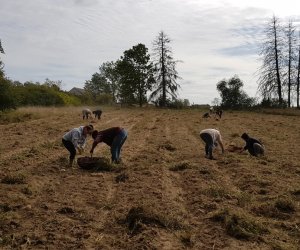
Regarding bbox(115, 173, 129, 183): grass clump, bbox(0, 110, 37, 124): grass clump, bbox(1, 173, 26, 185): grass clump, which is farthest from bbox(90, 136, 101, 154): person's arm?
bbox(0, 110, 37, 124): grass clump

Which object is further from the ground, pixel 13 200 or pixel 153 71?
pixel 153 71

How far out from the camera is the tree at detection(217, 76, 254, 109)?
176ft

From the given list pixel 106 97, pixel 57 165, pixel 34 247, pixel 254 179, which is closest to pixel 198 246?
pixel 34 247

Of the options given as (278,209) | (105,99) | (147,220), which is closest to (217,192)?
(278,209)

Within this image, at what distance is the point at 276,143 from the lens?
19.1m

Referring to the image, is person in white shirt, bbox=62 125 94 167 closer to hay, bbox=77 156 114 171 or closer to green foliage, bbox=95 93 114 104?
hay, bbox=77 156 114 171

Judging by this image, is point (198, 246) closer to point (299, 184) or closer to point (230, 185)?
point (230, 185)

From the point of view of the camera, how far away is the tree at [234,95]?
5366cm

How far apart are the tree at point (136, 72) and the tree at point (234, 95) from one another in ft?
37.9

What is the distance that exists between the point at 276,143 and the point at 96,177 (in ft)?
35.1

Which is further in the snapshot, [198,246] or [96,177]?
[96,177]

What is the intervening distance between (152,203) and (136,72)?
53.9 m

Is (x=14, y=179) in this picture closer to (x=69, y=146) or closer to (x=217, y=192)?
(x=69, y=146)

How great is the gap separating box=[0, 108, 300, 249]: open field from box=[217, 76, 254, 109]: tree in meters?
39.5
